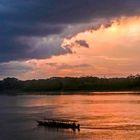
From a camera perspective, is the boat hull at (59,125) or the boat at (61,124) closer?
the boat hull at (59,125)

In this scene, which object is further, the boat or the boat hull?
the boat

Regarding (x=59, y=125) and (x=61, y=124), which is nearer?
(x=61, y=124)

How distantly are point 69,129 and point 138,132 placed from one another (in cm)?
1934

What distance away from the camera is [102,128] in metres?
108

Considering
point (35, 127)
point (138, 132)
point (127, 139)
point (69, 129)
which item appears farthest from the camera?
point (35, 127)

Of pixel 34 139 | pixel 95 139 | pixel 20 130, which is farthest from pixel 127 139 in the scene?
pixel 20 130

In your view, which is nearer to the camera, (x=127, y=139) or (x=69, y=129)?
(x=127, y=139)

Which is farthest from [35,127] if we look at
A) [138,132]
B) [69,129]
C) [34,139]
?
[138,132]

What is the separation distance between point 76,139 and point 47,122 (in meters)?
28.3

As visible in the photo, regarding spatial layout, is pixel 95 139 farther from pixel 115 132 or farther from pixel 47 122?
pixel 47 122

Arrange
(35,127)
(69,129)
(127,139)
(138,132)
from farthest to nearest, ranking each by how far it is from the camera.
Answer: (35,127) < (69,129) < (138,132) < (127,139)

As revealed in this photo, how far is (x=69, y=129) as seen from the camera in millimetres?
107562

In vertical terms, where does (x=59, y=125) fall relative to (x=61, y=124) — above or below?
below

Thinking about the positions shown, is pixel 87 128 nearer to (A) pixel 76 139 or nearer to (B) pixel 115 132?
(B) pixel 115 132
